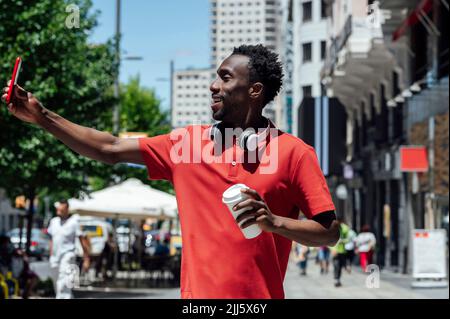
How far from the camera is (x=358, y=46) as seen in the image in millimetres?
36375

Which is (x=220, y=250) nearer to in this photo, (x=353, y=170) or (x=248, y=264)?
(x=248, y=264)

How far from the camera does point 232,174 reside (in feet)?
10.8

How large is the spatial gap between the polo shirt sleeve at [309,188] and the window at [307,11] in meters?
77.7

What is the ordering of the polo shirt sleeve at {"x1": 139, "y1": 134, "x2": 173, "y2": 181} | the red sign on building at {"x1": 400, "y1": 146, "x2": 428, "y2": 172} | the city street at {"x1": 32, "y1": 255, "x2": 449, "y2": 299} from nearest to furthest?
the polo shirt sleeve at {"x1": 139, "y1": 134, "x2": 173, "y2": 181} < the city street at {"x1": 32, "y1": 255, "x2": 449, "y2": 299} < the red sign on building at {"x1": 400, "y1": 146, "x2": 428, "y2": 172}

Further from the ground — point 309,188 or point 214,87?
point 214,87

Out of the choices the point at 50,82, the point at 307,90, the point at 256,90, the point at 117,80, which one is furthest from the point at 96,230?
the point at 256,90

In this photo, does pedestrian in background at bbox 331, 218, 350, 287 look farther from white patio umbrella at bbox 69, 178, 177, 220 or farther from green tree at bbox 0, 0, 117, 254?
green tree at bbox 0, 0, 117, 254

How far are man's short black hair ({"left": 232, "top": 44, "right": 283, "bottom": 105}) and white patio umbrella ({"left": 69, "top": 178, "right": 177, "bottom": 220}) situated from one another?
20.3 meters

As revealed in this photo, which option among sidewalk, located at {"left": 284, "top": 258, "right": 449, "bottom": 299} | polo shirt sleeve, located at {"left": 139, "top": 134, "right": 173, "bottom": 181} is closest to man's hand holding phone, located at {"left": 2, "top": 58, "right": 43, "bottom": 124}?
polo shirt sleeve, located at {"left": 139, "top": 134, "right": 173, "bottom": 181}

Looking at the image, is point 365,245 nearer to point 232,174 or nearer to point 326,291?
point 326,291

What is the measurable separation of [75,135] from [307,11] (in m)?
78.7

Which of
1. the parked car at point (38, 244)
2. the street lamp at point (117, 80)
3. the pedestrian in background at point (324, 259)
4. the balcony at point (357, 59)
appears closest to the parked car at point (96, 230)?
the parked car at point (38, 244)

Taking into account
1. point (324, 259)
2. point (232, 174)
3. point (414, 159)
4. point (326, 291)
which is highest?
point (414, 159)

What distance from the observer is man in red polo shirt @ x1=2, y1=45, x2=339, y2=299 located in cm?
325
